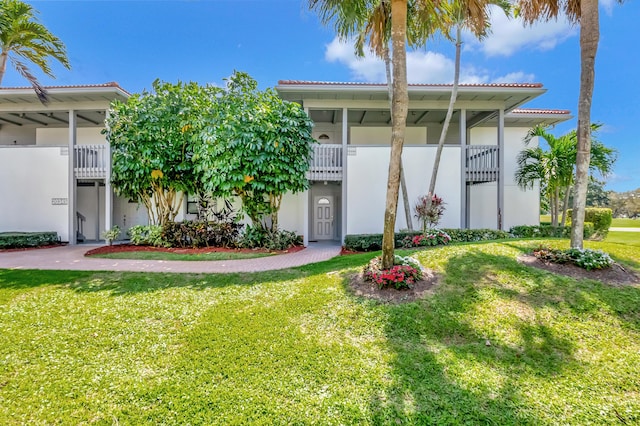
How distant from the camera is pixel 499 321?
411cm

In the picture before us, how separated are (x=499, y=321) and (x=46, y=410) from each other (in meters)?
5.31

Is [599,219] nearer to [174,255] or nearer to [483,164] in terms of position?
[483,164]

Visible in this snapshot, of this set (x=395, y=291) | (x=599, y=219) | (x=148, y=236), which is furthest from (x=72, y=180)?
(x=599, y=219)

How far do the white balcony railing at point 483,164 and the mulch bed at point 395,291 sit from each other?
773 cm

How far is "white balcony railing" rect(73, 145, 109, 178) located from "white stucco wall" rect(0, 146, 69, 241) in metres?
0.47

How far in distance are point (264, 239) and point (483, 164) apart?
30.0ft

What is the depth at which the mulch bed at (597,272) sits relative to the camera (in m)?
5.01

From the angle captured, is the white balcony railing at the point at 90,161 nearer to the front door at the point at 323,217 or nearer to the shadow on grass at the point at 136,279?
the shadow on grass at the point at 136,279

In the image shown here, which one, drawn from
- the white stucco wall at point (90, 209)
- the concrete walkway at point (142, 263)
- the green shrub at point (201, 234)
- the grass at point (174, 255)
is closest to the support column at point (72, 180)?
the white stucco wall at point (90, 209)

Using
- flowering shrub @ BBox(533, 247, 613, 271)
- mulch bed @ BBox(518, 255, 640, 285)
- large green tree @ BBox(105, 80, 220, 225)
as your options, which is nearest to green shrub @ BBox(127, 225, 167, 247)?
large green tree @ BBox(105, 80, 220, 225)

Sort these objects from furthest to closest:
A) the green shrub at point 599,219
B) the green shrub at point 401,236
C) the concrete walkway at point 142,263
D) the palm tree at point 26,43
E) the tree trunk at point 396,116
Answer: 1. the green shrub at point 599,219
2. the green shrub at point 401,236
3. the palm tree at point 26,43
4. the concrete walkway at point 142,263
5. the tree trunk at point 396,116

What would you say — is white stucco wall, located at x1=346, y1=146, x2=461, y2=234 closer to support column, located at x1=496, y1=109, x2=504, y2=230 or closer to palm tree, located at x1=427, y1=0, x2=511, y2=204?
palm tree, located at x1=427, y1=0, x2=511, y2=204

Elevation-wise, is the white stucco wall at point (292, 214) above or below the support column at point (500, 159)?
below

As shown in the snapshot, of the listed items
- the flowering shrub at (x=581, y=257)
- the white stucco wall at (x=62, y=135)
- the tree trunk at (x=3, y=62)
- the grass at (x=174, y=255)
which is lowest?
the grass at (x=174, y=255)
